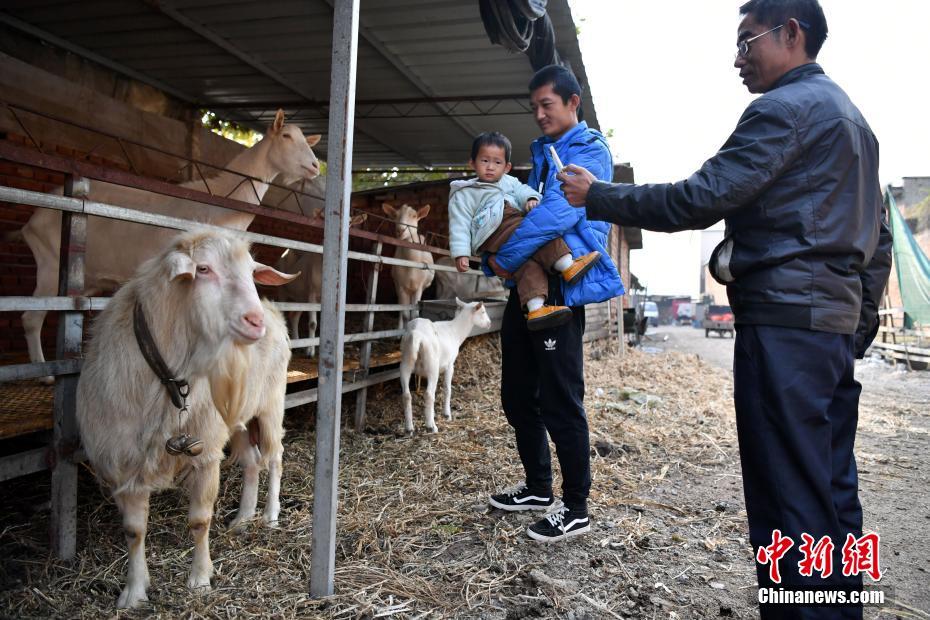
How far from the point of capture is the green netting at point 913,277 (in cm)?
1312

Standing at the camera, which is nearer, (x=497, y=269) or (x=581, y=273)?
(x=581, y=273)

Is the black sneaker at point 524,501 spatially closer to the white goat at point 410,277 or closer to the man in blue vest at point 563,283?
the man in blue vest at point 563,283

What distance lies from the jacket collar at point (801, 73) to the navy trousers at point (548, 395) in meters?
1.36

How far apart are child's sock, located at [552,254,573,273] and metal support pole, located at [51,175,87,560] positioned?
7.48 ft

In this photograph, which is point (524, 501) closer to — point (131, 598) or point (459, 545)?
point (459, 545)

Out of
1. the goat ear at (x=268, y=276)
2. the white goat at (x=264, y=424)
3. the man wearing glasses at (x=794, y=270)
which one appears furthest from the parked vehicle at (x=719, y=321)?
the goat ear at (x=268, y=276)

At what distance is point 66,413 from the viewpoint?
8.32 feet

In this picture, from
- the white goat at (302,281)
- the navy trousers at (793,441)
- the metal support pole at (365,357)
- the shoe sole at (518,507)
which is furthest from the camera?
the white goat at (302,281)

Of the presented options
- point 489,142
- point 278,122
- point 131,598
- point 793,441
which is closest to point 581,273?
point 489,142

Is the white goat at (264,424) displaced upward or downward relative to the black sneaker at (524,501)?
upward

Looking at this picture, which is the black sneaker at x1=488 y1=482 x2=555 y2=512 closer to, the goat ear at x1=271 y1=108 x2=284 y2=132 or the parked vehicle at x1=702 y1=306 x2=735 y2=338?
the goat ear at x1=271 y1=108 x2=284 y2=132

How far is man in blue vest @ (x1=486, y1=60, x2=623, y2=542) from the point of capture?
2.78m

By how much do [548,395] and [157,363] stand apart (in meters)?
1.80

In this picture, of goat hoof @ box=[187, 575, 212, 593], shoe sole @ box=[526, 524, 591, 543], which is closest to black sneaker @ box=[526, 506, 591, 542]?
shoe sole @ box=[526, 524, 591, 543]
